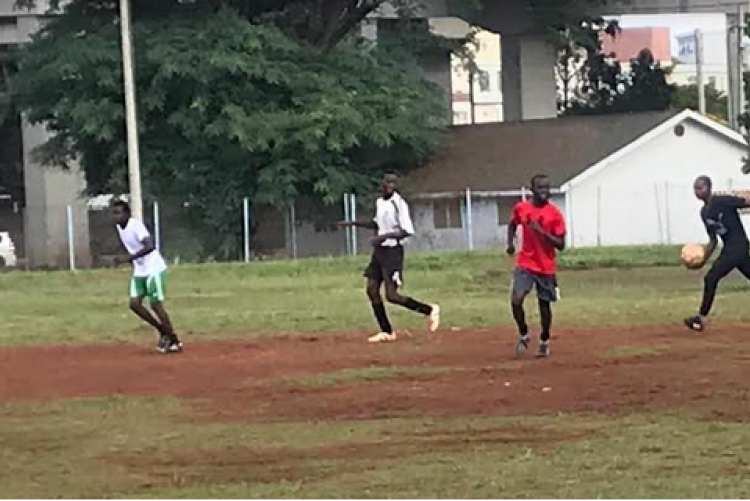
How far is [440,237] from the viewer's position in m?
53.9

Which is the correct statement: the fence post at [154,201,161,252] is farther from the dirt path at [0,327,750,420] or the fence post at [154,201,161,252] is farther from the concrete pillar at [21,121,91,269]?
the dirt path at [0,327,750,420]

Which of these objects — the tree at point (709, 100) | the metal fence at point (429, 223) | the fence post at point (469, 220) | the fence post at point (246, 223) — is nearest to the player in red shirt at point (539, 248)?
the fence post at point (246, 223)

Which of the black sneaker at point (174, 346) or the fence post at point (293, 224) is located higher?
the fence post at point (293, 224)

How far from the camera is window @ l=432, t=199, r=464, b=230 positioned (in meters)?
54.0

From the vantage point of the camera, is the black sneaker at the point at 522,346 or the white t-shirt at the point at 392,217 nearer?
the black sneaker at the point at 522,346

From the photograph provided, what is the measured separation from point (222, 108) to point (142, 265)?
98.2 feet

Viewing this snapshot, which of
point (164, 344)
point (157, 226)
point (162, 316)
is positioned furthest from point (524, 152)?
point (162, 316)

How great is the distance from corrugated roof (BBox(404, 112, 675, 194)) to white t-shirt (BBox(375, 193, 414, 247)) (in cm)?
3340

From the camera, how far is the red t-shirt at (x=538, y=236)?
1708 centimetres

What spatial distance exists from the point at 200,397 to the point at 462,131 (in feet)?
144

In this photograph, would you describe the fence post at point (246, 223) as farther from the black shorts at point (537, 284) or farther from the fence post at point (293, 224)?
the black shorts at point (537, 284)

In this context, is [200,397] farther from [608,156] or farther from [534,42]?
[534,42]

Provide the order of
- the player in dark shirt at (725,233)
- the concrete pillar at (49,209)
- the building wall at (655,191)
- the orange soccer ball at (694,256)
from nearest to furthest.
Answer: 1. the player in dark shirt at (725,233)
2. the orange soccer ball at (694,256)
3. the building wall at (655,191)
4. the concrete pillar at (49,209)

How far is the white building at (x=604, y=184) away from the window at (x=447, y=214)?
3cm
